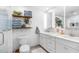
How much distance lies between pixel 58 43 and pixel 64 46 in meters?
0.11

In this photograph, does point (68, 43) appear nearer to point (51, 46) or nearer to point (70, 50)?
point (70, 50)

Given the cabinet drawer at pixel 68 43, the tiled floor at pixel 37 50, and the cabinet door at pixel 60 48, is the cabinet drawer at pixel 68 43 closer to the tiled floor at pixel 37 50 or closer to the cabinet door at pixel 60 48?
the cabinet door at pixel 60 48

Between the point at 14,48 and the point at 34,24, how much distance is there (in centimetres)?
55

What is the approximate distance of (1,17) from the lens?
174 centimetres

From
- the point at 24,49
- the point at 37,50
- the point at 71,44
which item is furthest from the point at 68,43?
the point at 24,49

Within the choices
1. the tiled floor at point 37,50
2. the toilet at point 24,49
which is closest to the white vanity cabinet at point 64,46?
the tiled floor at point 37,50

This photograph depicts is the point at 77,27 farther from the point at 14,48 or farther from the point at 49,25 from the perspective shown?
the point at 14,48

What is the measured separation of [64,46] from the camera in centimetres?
168

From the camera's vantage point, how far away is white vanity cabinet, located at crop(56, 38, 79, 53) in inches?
61.9

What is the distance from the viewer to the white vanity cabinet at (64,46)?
5.16 ft

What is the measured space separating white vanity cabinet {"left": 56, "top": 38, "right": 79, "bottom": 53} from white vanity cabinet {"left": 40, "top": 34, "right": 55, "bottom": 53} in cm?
9

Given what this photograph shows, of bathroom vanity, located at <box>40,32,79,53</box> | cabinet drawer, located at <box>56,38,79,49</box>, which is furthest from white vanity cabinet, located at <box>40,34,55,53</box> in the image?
cabinet drawer, located at <box>56,38,79,49</box>
